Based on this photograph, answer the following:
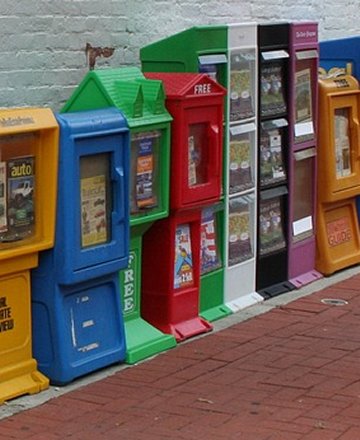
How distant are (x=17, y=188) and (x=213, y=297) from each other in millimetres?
2410

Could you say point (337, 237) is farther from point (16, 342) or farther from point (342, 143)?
point (16, 342)

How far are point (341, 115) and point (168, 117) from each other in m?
2.91

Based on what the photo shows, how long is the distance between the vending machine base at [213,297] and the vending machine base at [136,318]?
29.0 inches

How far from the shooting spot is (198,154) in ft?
25.2

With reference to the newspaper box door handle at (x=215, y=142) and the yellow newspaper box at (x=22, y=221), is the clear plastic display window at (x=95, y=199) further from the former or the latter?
the newspaper box door handle at (x=215, y=142)

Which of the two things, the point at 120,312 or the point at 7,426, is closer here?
the point at 7,426

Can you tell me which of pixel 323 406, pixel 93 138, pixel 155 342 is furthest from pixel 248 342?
pixel 93 138

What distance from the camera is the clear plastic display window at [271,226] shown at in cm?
892

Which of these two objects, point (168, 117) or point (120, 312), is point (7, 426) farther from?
point (168, 117)

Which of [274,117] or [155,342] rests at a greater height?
[274,117]

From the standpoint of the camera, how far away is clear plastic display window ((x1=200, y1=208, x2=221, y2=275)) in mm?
8187

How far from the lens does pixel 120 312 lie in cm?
702

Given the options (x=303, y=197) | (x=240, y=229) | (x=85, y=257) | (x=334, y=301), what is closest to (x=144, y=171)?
(x=85, y=257)

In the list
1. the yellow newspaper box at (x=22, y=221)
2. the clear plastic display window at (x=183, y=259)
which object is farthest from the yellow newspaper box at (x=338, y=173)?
the yellow newspaper box at (x=22, y=221)
